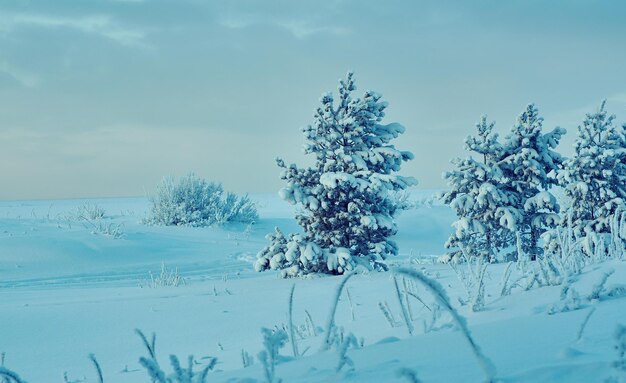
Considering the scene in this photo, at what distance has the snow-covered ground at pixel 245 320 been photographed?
194 cm

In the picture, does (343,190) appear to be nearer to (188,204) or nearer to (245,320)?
(245,320)

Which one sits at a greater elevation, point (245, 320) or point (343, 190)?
point (343, 190)

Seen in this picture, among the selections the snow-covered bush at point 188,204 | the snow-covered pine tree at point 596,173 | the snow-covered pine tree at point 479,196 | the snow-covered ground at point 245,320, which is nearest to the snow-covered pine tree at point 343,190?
the snow-covered ground at point 245,320

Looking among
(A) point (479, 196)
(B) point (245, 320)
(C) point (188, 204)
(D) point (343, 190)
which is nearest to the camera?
(B) point (245, 320)

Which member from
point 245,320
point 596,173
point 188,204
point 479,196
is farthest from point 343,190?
point 188,204

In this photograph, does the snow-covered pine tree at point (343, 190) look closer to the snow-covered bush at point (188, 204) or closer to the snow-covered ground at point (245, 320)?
the snow-covered ground at point (245, 320)

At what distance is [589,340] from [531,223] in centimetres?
1406

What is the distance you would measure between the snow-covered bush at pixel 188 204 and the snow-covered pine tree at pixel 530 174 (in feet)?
36.0

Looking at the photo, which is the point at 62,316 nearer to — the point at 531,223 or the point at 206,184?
the point at 531,223

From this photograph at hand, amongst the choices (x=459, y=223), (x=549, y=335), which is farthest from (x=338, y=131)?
(x=549, y=335)

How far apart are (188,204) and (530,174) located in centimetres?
1279

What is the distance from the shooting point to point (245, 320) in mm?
6414

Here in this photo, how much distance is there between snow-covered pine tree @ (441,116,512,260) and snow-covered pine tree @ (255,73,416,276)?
10.1 ft

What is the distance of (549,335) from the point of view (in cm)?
238
